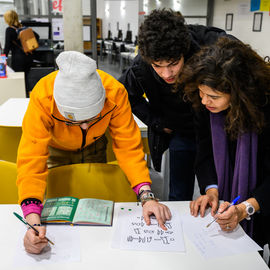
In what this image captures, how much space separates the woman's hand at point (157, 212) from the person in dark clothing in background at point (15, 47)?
4.33 meters

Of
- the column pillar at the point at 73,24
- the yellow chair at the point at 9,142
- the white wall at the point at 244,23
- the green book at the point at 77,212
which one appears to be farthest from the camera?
the white wall at the point at 244,23

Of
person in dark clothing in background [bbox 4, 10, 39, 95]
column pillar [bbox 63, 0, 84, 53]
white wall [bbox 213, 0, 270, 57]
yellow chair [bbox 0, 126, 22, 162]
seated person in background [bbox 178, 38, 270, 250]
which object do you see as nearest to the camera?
seated person in background [bbox 178, 38, 270, 250]

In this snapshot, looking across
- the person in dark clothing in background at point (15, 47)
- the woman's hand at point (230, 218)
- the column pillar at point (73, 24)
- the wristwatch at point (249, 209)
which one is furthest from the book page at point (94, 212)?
the person in dark clothing in background at point (15, 47)

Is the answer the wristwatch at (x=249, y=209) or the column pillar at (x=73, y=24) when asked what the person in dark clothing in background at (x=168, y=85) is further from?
the column pillar at (x=73, y=24)

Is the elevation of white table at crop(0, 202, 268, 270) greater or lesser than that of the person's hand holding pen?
lesser

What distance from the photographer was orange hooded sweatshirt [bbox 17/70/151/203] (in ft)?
4.15

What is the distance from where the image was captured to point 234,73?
1106mm

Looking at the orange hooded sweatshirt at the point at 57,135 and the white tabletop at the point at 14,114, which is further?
the white tabletop at the point at 14,114

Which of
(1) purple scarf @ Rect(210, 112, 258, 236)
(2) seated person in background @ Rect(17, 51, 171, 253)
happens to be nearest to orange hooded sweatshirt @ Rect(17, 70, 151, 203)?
(2) seated person in background @ Rect(17, 51, 171, 253)

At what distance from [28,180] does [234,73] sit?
34.2 inches

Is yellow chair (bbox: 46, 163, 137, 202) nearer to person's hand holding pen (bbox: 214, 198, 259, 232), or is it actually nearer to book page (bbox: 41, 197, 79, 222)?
book page (bbox: 41, 197, 79, 222)

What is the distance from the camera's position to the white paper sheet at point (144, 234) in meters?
1.12

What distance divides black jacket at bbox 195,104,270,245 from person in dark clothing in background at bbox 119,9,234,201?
0.83ft

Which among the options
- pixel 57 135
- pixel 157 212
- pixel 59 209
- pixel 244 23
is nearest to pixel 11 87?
pixel 57 135
